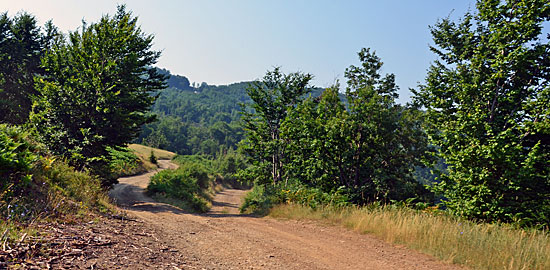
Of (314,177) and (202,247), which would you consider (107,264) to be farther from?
(314,177)

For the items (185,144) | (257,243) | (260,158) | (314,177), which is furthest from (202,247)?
(185,144)

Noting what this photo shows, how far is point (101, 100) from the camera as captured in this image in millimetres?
15750

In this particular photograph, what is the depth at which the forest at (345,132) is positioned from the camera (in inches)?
404

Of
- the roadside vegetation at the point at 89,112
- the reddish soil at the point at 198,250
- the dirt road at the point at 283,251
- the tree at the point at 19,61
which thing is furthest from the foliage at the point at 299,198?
the tree at the point at 19,61

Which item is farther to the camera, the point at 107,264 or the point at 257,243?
the point at 257,243

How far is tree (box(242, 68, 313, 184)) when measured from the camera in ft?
77.6

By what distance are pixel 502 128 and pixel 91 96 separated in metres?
19.0

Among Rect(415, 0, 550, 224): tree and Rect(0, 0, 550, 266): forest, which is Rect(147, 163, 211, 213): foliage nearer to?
Rect(0, 0, 550, 266): forest

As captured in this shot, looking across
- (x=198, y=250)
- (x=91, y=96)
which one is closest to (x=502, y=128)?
(x=198, y=250)

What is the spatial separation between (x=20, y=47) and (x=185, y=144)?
12507 cm

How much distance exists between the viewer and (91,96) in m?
16.2

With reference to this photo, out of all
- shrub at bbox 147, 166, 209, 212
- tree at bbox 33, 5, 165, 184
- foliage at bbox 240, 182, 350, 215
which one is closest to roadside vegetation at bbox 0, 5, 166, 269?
tree at bbox 33, 5, 165, 184

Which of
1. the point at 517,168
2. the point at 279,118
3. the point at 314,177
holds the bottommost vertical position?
the point at 314,177

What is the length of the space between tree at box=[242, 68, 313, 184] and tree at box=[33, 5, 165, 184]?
8.95m
